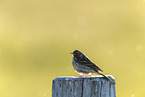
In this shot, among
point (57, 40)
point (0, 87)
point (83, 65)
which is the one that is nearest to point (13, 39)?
point (57, 40)

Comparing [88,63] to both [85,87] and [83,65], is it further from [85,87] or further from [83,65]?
[85,87]

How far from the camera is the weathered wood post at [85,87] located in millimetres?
4461

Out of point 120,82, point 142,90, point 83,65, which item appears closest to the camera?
point 83,65

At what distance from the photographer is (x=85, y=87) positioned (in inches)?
176

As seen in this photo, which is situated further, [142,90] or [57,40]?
[57,40]

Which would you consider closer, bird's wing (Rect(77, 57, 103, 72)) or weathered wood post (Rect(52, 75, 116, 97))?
weathered wood post (Rect(52, 75, 116, 97))

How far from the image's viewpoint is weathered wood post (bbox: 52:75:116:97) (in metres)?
4.46

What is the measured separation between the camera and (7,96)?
493 inches

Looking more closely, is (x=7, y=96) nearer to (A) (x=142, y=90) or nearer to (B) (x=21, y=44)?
(B) (x=21, y=44)

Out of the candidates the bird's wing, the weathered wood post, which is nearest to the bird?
the bird's wing

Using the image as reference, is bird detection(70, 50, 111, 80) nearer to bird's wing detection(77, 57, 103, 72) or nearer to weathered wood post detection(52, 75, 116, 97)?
bird's wing detection(77, 57, 103, 72)

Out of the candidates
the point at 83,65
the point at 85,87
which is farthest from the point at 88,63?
the point at 85,87

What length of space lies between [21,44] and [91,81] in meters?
11.9

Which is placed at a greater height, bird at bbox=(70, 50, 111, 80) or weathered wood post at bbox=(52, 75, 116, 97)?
bird at bbox=(70, 50, 111, 80)
